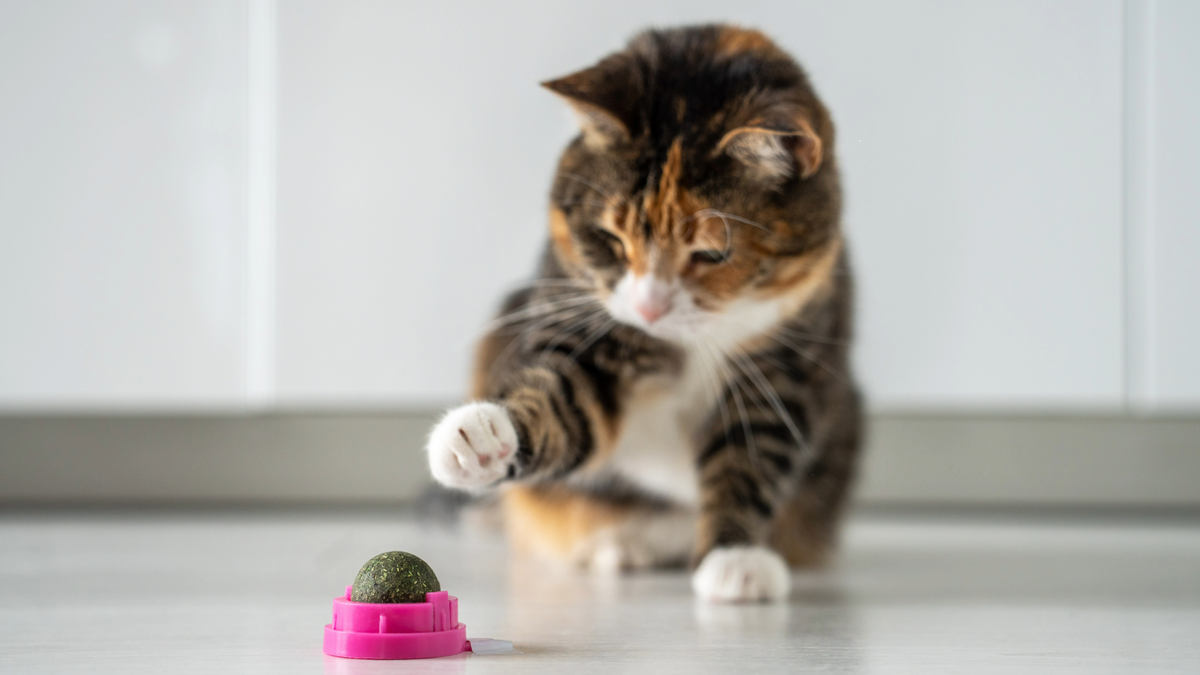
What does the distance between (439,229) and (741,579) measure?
0.86 m

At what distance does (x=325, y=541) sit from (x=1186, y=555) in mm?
1261

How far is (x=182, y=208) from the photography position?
1.70 metres

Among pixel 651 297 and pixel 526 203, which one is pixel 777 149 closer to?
pixel 651 297

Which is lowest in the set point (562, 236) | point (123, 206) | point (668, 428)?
point (668, 428)

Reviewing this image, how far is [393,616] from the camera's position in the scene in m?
0.73

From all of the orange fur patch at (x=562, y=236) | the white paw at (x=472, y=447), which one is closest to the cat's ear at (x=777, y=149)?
the orange fur patch at (x=562, y=236)

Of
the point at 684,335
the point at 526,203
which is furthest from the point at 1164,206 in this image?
the point at 526,203

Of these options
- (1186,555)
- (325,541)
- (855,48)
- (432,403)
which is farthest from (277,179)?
(1186,555)

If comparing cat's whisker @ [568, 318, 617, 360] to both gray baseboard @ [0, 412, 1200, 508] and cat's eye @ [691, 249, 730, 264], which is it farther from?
gray baseboard @ [0, 412, 1200, 508]

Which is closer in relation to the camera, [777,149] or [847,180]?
[777,149]

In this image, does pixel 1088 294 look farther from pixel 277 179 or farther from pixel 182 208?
pixel 182 208

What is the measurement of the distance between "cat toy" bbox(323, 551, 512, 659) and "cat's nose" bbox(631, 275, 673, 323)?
39 centimetres

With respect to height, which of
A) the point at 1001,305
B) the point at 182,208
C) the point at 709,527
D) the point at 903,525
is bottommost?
the point at 903,525

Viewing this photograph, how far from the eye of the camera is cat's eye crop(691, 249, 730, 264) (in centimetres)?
105
